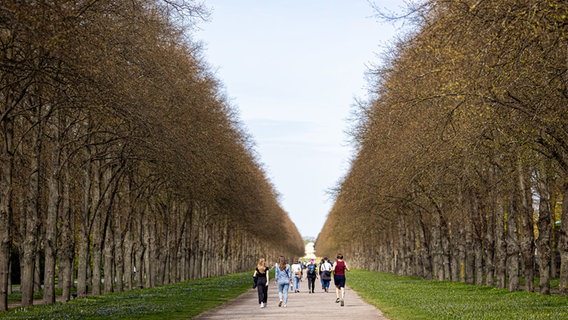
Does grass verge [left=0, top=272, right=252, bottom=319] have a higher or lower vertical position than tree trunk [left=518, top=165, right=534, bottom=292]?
lower


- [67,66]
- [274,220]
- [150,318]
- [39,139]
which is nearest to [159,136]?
[39,139]

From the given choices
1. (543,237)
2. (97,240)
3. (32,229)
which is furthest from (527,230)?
(97,240)

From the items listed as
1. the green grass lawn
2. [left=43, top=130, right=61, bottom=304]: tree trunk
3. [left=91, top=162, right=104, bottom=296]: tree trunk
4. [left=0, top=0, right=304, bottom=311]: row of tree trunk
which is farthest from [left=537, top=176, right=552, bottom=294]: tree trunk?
[left=91, top=162, right=104, bottom=296]: tree trunk

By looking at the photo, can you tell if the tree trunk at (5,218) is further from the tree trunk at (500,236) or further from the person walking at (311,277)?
the person walking at (311,277)

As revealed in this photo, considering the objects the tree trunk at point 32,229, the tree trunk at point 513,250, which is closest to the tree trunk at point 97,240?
the tree trunk at point 32,229

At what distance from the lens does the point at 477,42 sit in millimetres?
19000

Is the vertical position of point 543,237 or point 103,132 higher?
point 103,132

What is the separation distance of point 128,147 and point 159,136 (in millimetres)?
10763

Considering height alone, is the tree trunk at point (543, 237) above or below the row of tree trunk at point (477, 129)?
below

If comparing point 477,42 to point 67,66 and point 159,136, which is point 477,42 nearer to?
point 67,66

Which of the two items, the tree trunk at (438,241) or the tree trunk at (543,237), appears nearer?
the tree trunk at (543,237)

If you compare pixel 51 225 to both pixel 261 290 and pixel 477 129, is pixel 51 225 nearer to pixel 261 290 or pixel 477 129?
pixel 261 290

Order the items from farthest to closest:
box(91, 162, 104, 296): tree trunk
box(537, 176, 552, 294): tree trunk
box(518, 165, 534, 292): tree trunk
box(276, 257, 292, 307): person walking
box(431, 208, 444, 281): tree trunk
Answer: box(431, 208, 444, 281): tree trunk, box(91, 162, 104, 296): tree trunk, box(518, 165, 534, 292): tree trunk, box(537, 176, 552, 294): tree trunk, box(276, 257, 292, 307): person walking

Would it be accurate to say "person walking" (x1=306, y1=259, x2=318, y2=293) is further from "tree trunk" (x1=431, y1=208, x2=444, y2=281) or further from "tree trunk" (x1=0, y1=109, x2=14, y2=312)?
"tree trunk" (x1=0, y1=109, x2=14, y2=312)
